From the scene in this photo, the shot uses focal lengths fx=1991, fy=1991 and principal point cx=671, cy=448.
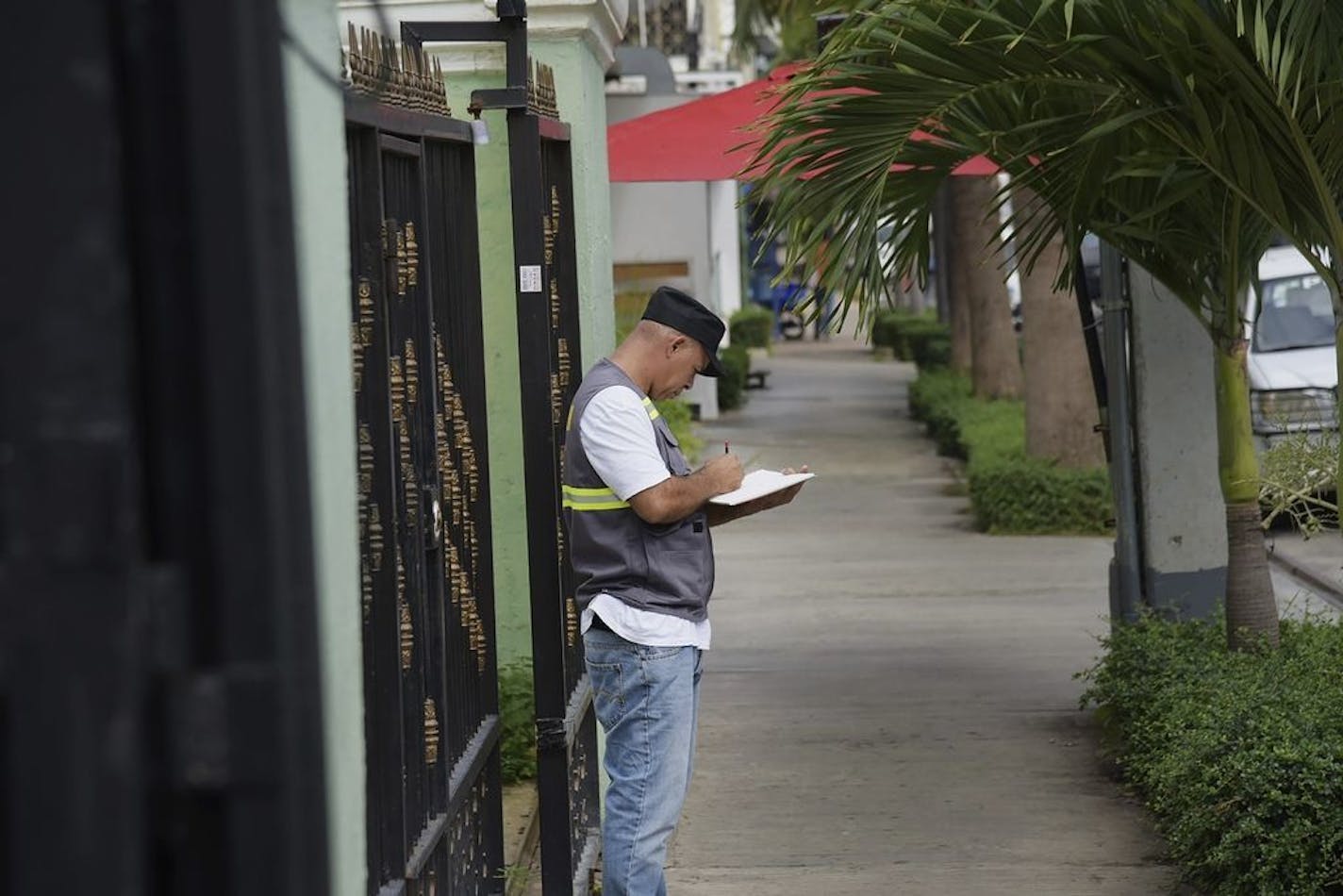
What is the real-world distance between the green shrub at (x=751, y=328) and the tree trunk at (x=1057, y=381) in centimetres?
2609

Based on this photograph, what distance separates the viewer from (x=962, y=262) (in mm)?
22391

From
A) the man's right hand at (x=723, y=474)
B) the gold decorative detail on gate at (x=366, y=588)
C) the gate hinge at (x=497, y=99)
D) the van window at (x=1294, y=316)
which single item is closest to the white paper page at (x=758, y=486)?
the man's right hand at (x=723, y=474)

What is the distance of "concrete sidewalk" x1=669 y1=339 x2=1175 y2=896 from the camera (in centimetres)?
658

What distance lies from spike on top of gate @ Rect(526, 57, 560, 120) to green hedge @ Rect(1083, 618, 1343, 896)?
268cm

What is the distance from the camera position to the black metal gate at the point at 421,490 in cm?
368

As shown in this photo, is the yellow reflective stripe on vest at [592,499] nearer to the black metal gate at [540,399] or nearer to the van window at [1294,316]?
the black metal gate at [540,399]

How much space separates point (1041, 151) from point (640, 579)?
2624 mm

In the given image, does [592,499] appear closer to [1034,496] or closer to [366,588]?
[366,588]

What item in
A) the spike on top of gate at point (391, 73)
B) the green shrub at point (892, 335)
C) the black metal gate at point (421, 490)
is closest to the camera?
the black metal gate at point (421, 490)

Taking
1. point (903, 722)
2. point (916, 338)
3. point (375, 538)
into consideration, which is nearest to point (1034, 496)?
point (903, 722)

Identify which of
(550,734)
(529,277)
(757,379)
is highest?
(529,277)

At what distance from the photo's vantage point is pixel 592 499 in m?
4.86

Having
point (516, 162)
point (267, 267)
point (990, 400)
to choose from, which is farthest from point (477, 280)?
point (990, 400)

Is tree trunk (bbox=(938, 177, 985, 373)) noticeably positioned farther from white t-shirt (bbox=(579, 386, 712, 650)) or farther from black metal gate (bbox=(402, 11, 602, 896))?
white t-shirt (bbox=(579, 386, 712, 650))
